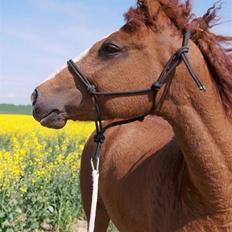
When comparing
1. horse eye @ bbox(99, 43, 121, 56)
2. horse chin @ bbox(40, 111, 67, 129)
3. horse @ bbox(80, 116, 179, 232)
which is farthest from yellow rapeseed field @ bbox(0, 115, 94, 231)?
horse eye @ bbox(99, 43, 121, 56)

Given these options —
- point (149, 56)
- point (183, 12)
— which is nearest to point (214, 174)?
point (149, 56)

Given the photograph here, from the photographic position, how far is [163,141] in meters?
3.52

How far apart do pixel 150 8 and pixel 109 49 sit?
32 centimetres

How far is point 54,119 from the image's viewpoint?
2572mm

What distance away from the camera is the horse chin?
8.39 feet

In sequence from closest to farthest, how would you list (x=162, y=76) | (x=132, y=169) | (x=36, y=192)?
(x=162, y=76), (x=132, y=169), (x=36, y=192)

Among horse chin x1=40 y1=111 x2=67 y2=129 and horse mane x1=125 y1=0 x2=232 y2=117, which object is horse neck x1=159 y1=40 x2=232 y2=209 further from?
horse chin x1=40 y1=111 x2=67 y2=129

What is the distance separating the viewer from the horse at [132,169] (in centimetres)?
298

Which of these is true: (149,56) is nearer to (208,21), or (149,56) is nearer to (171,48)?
(171,48)

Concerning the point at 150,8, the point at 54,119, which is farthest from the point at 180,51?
the point at 54,119

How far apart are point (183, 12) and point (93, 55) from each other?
0.57 meters

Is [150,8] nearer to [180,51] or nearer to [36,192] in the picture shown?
[180,51]

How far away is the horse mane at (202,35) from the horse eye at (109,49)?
137 mm

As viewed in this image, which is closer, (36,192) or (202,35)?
(202,35)
